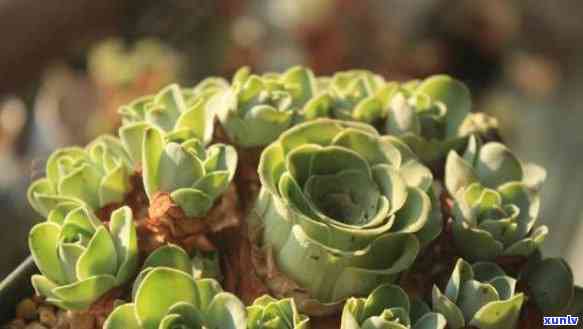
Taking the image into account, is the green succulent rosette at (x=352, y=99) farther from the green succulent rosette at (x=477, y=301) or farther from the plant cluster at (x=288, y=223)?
the green succulent rosette at (x=477, y=301)

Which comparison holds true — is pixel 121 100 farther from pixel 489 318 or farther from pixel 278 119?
pixel 489 318

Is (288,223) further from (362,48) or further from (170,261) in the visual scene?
(362,48)

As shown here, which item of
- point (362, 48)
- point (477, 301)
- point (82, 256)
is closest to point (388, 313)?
point (477, 301)

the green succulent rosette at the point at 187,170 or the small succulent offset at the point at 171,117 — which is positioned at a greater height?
the small succulent offset at the point at 171,117

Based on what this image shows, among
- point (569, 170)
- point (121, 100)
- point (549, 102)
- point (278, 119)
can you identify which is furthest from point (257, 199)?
point (549, 102)

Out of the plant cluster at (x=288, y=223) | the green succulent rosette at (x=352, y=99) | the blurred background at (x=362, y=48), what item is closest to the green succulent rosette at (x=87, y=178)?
the plant cluster at (x=288, y=223)

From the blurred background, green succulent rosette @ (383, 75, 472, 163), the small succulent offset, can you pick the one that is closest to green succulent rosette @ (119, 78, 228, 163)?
the small succulent offset
